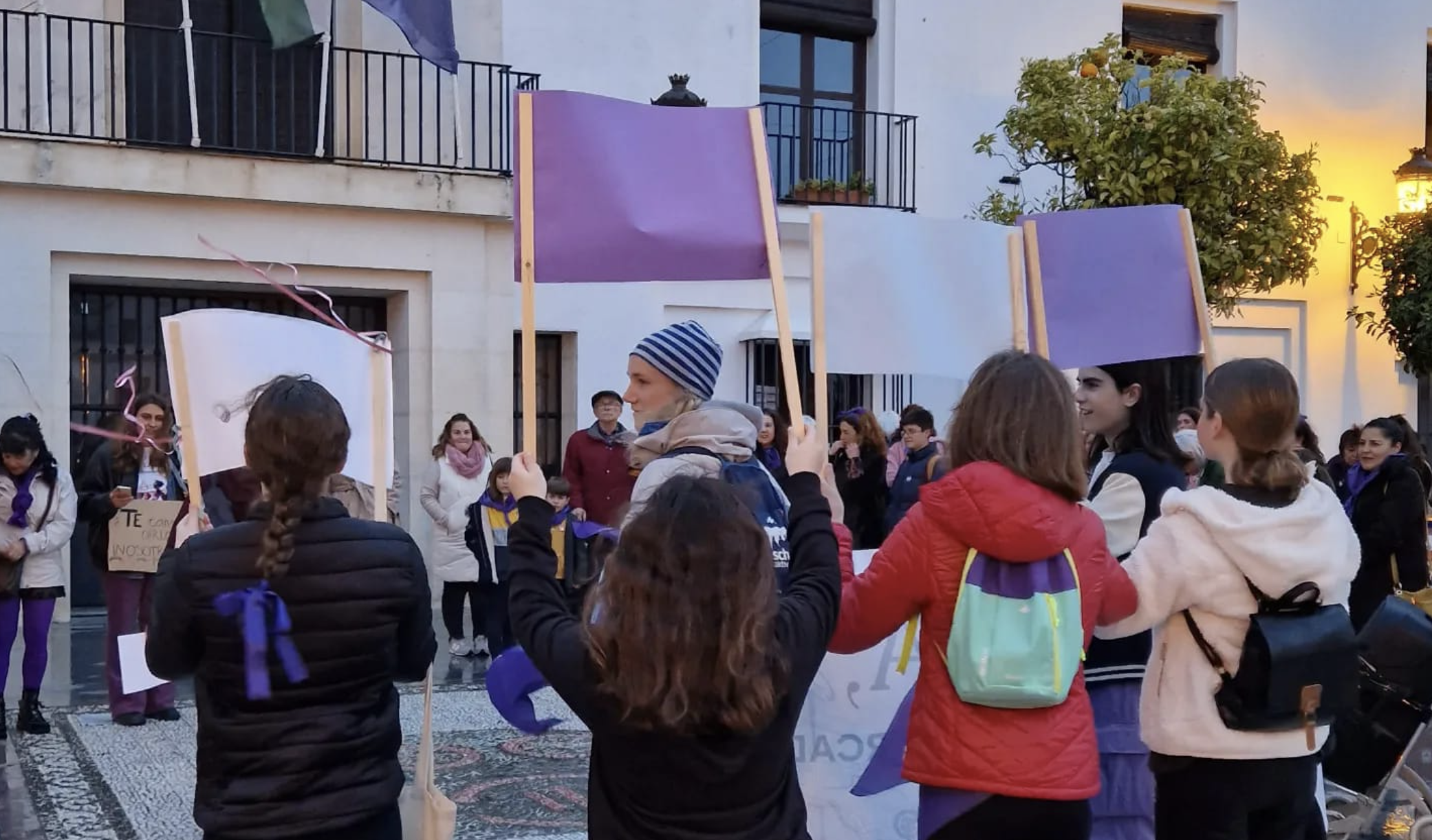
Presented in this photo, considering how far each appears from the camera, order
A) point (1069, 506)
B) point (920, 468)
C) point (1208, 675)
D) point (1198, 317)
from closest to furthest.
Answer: point (1069, 506), point (1208, 675), point (1198, 317), point (920, 468)

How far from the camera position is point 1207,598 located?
3.11 m

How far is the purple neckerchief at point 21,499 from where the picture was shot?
6.86 meters

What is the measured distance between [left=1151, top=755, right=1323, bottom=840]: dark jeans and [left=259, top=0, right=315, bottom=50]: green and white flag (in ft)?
33.4

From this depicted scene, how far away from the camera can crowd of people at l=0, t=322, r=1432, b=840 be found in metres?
2.43

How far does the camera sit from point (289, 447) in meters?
2.90

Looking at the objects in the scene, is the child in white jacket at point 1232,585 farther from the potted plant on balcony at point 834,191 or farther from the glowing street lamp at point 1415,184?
the glowing street lamp at point 1415,184

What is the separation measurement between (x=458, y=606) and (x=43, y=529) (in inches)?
127

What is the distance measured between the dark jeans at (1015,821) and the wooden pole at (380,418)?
1816mm

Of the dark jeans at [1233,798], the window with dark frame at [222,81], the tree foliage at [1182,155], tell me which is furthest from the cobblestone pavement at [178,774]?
the tree foliage at [1182,155]

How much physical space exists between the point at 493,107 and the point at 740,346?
3199 millimetres

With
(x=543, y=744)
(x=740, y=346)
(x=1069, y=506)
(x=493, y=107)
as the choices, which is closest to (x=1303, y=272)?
(x=740, y=346)

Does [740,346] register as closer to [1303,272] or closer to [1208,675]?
[1303,272]

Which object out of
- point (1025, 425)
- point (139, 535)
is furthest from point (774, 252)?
point (139, 535)

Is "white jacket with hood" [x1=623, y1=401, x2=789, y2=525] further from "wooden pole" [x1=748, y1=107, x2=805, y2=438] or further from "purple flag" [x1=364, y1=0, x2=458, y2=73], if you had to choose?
"purple flag" [x1=364, y1=0, x2=458, y2=73]
